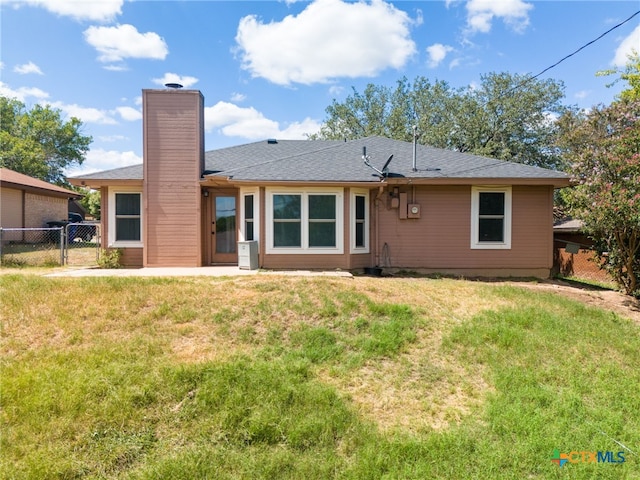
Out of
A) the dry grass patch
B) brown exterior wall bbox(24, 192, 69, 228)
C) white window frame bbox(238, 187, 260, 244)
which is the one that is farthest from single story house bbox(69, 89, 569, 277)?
brown exterior wall bbox(24, 192, 69, 228)

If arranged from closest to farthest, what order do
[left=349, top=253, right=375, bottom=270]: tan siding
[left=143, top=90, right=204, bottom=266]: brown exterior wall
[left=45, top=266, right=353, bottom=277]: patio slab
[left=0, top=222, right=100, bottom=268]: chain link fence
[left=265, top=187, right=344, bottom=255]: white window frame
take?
[left=45, top=266, right=353, bottom=277]: patio slab, [left=265, top=187, right=344, bottom=255]: white window frame, [left=349, top=253, right=375, bottom=270]: tan siding, [left=143, top=90, right=204, bottom=266]: brown exterior wall, [left=0, top=222, right=100, bottom=268]: chain link fence

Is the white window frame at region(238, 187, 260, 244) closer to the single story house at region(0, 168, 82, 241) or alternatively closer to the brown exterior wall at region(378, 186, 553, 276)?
the brown exterior wall at region(378, 186, 553, 276)

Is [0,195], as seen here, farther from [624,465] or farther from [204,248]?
[624,465]

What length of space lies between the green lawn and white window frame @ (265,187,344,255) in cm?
274

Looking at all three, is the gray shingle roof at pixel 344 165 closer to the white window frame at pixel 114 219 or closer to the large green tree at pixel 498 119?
the white window frame at pixel 114 219

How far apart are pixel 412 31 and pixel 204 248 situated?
36.0 ft

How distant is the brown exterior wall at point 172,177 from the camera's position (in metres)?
9.20

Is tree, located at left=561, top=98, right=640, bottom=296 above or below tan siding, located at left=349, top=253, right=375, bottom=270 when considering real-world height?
above

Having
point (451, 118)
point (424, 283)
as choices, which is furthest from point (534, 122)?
point (424, 283)

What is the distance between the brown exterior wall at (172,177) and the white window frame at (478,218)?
7375 millimetres

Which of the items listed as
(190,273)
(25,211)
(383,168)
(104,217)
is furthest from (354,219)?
(25,211)

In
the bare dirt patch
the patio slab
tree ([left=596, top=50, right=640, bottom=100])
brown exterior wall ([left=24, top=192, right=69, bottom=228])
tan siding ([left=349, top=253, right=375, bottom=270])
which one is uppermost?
tree ([left=596, top=50, right=640, bottom=100])

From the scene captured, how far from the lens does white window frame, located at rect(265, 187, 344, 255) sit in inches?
343

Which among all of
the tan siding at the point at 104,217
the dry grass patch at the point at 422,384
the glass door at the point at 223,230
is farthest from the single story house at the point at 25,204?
the dry grass patch at the point at 422,384
